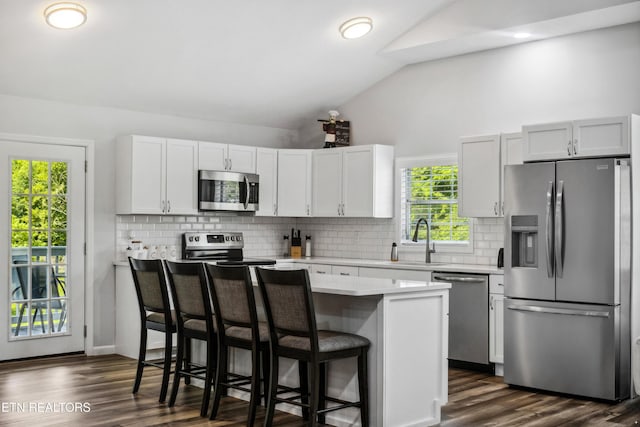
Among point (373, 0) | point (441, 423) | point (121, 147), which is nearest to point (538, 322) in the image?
point (441, 423)

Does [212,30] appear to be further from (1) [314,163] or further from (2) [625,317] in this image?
(2) [625,317]

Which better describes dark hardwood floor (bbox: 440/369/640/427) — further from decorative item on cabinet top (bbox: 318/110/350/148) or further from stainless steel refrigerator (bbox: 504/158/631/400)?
decorative item on cabinet top (bbox: 318/110/350/148)

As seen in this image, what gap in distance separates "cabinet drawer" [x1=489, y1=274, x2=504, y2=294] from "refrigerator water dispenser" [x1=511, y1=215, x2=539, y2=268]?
439 mm

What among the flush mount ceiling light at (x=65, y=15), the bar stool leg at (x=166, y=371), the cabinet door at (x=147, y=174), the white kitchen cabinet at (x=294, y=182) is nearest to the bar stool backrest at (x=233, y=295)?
the bar stool leg at (x=166, y=371)

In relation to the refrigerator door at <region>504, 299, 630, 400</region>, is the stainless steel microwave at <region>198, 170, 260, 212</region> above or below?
above

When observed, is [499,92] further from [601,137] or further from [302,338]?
[302,338]

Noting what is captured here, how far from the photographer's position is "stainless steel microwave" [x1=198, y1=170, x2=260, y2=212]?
7.25m

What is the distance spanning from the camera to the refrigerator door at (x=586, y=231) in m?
5.13

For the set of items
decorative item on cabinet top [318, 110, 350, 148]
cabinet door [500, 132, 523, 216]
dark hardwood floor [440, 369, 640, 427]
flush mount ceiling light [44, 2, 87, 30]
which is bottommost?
dark hardwood floor [440, 369, 640, 427]

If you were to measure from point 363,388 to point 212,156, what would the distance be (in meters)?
3.95

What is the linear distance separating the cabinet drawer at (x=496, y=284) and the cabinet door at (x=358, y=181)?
173cm

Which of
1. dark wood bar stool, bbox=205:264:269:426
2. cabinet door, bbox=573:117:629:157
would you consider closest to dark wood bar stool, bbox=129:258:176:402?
dark wood bar stool, bbox=205:264:269:426

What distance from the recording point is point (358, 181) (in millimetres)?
7570

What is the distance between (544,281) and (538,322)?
1.09ft
